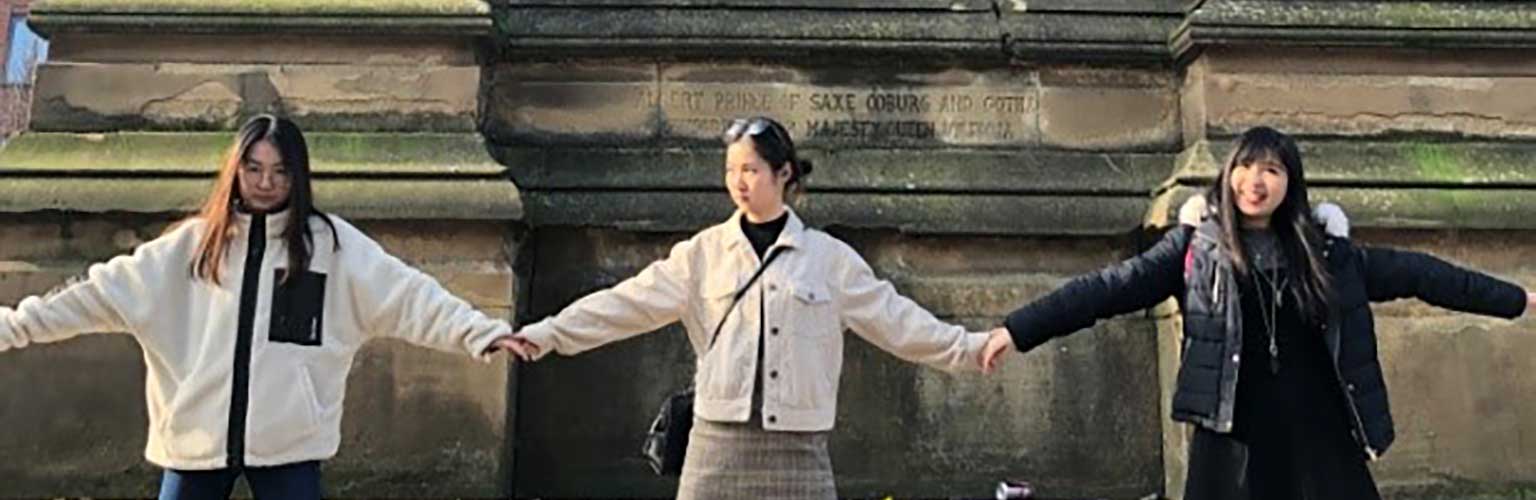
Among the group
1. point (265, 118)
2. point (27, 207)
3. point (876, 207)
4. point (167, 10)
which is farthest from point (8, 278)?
point (876, 207)

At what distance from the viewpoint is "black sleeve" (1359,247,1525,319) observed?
12.0ft

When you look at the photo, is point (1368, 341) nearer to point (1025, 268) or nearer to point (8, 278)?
point (1025, 268)

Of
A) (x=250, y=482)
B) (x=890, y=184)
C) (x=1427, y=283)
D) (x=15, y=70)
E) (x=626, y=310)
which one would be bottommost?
(x=250, y=482)

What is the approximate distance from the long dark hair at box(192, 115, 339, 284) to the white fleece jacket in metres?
0.03

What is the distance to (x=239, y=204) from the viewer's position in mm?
3539

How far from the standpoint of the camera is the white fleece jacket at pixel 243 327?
3385 mm

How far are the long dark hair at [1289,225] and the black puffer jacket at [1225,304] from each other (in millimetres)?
32

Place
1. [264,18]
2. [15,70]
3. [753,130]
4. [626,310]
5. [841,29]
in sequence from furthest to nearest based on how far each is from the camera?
[15,70], [841,29], [264,18], [626,310], [753,130]

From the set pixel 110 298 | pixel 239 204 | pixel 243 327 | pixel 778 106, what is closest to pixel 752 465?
pixel 243 327

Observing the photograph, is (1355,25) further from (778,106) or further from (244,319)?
(244,319)

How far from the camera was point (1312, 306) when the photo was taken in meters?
3.51

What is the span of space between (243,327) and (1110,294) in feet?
7.29

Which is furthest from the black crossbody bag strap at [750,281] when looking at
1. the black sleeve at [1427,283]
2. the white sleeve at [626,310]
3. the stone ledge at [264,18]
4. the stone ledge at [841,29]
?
the stone ledge at [841,29]

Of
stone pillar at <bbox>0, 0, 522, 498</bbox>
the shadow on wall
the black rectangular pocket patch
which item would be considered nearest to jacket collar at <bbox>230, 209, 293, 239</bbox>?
the black rectangular pocket patch
